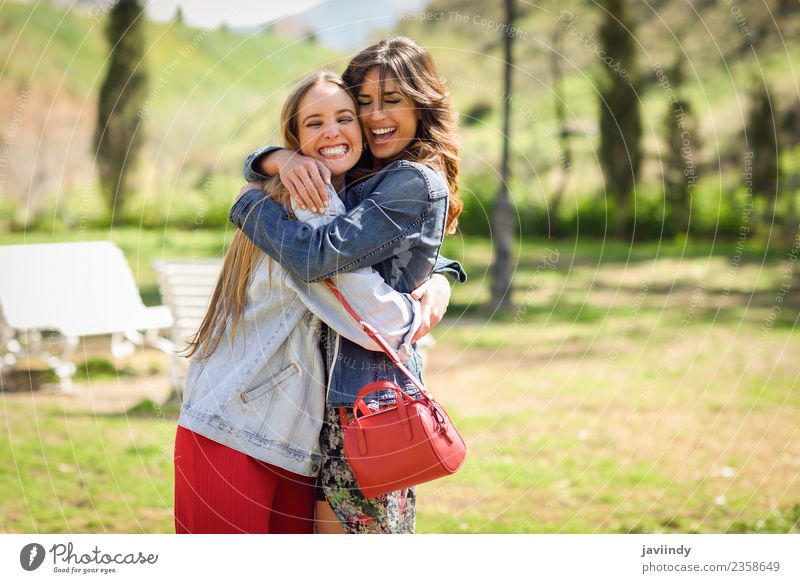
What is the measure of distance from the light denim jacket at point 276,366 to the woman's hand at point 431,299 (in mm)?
118

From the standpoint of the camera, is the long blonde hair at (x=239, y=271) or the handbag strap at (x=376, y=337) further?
the long blonde hair at (x=239, y=271)

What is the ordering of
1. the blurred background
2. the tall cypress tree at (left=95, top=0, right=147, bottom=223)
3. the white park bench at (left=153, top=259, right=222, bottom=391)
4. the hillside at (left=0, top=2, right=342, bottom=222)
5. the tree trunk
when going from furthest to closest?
the hillside at (left=0, top=2, right=342, bottom=222), the tall cypress tree at (left=95, top=0, right=147, bottom=223), the tree trunk, the white park bench at (left=153, top=259, right=222, bottom=391), the blurred background

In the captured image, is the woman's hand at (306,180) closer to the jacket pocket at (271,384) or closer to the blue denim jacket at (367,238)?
the blue denim jacket at (367,238)

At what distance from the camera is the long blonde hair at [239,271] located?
2795 mm

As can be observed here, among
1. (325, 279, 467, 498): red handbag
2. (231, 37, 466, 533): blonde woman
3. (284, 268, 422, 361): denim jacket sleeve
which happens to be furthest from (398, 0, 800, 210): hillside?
(325, 279, 467, 498): red handbag

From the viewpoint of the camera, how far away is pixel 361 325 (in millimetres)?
2693

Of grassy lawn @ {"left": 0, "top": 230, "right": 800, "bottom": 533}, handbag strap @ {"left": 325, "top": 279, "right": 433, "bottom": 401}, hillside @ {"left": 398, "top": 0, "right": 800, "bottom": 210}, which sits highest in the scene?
hillside @ {"left": 398, "top": 0, "right": 800, "bottom": 210}

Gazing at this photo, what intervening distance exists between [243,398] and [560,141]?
603 inches

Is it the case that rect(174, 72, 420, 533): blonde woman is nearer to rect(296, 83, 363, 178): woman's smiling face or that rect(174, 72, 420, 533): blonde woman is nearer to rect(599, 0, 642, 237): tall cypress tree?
rect(296, 83, 363, 178): woman's smiling face

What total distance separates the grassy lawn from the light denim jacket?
7.31 feet

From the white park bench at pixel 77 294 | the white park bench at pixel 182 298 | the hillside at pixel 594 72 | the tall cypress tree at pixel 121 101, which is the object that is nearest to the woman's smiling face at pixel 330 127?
the white park bench at pixel 182 298

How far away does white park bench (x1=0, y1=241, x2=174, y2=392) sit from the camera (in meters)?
6.99

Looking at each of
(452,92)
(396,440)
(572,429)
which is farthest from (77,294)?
(452,92)

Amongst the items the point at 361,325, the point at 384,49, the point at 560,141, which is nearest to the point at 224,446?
the point at 361,325
